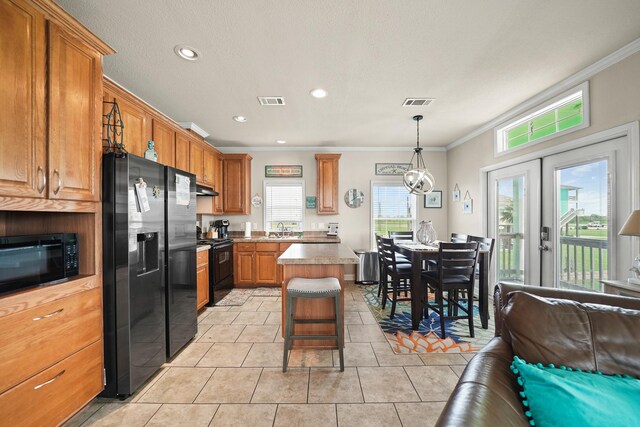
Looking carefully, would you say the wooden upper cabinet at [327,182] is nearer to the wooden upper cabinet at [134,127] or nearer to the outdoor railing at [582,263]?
the wooden upper cabinet at [134,127]

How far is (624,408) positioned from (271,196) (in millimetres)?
5041

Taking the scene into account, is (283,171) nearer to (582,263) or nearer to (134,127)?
(134,127)

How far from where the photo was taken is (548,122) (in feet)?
9.87

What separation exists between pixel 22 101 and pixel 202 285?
9.01 ft

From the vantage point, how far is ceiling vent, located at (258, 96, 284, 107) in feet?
9.96

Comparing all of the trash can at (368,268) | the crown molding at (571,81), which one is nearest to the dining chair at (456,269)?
the crown molding at (571,81)

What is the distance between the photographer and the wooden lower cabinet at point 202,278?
3445 mm

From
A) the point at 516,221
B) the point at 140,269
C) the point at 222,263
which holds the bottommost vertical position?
the point at 222,263

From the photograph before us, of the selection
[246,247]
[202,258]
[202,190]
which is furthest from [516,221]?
[202,190]

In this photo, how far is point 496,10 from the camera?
1749 mm

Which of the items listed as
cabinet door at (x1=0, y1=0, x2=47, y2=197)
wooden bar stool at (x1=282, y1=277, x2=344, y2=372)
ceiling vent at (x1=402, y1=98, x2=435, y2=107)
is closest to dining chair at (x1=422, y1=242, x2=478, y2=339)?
wooden bar stool at (x1=282, y1=277, x2=344, y2=372)

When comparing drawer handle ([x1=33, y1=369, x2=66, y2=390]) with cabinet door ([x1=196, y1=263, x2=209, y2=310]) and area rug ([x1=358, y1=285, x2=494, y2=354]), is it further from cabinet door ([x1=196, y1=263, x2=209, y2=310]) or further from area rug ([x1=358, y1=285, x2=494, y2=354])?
area rug ([x1=358, y1=285, x2=494, y2=354])

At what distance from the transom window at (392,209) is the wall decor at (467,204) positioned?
93 centimetres

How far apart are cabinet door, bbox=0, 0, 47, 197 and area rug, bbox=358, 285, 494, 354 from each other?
3011mm
